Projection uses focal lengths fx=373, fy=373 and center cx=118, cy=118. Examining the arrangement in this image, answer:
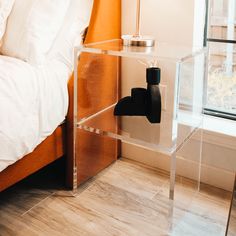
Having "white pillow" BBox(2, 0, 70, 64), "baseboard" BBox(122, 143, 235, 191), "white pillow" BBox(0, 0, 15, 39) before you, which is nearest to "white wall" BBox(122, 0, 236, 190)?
"baseboard" BBox(122, 143, 235, 191)

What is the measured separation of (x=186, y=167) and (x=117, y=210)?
14.2 inches

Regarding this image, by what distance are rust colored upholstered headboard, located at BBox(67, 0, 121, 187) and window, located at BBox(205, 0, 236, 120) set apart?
0.46 metres

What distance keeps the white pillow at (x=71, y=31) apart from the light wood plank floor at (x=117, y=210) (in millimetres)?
592

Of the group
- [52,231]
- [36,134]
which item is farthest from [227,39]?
[52,231]

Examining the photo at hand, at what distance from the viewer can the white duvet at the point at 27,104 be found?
1.33m

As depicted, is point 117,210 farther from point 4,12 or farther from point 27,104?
point 4,12

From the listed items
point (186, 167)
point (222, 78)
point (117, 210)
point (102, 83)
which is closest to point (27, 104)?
point (102, 83)

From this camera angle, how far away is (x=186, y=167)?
166 centimetres

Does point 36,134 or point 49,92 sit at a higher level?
point 49,92

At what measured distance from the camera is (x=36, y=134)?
1448 millimetres

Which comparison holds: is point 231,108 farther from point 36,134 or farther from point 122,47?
point 36,134

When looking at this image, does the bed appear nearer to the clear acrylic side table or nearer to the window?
the clear acrylic side table

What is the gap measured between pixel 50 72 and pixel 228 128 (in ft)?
2.74

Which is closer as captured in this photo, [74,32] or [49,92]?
[49,92]
